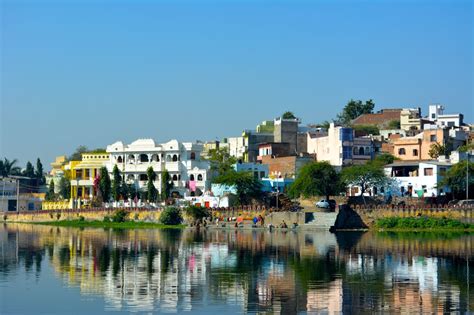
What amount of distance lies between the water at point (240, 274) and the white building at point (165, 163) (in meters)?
25.7

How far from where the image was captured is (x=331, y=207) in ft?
249

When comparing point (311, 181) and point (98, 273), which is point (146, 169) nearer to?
point (311, 181)

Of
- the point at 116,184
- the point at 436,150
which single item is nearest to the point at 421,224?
the point at 436,150

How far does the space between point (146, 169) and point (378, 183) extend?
22.1 metres

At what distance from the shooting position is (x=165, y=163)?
303ft

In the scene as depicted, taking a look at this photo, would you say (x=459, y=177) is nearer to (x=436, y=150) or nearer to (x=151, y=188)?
(x=436, y=150)

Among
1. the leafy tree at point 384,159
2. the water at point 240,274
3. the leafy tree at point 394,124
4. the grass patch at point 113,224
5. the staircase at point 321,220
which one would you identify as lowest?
the water at point 240,274

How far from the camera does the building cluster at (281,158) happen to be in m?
84.1

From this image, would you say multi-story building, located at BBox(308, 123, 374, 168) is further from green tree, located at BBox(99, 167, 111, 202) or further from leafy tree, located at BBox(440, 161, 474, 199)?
green tree, located at BBox(99, 167, 111, 202)

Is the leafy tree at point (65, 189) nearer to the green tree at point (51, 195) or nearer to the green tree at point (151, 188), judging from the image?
the green tree at point (51, 195)

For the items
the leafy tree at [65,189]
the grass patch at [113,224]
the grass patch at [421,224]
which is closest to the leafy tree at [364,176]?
the grass patch at [421,224]

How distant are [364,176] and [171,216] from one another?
14.8 meters

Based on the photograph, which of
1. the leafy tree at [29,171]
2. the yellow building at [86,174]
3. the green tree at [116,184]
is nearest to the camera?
the green tree at [116,184]

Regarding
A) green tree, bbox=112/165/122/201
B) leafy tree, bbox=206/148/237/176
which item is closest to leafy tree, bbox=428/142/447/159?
leafy tree, bbox=206/148/237/176
